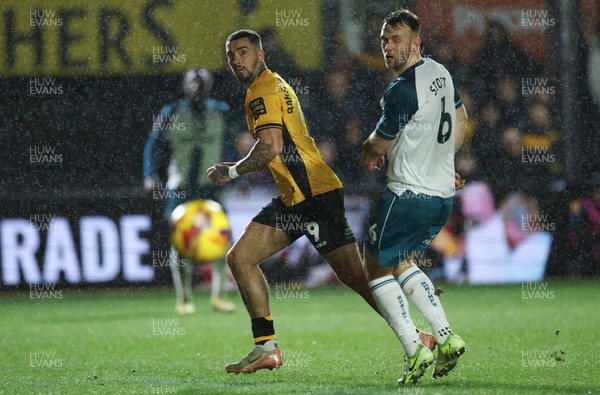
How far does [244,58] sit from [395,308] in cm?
180

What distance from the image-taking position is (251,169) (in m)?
7.58

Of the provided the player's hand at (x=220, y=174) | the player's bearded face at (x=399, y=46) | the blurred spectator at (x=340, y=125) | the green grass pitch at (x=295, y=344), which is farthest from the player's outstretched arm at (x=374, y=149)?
the blurred spectator at (x=340, y=125)

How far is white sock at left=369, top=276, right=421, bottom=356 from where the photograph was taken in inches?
282

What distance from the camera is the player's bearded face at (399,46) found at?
7195 mm

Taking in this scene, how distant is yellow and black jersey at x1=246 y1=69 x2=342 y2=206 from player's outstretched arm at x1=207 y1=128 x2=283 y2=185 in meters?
0.10

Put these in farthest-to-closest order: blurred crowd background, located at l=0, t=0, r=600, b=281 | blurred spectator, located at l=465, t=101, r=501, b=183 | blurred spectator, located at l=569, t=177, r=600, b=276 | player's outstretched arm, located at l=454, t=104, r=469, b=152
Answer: blurred spectator, located at l=465, t=101, r=501, b=183 → blurred crowd background, located at l=0, t=0, r=600, b=281 → blurred spectator, located at l=569, t=177, r=600, b=276 → player's outstretched arm, located at l=454, t=104, r=469, b=152

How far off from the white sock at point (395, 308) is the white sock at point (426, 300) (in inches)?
4.1

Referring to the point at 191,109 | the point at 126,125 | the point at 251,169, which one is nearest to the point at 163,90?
the point at 126,125

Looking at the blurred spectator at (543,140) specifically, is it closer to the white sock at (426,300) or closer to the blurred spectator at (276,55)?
the blurred spectator at (276,55)

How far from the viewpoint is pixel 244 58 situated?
25.8 feet

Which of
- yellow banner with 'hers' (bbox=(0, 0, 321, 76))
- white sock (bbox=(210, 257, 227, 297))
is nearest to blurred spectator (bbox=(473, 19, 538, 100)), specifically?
yellow banner with 'hers' (bbox=(0, 0, 321, 76))

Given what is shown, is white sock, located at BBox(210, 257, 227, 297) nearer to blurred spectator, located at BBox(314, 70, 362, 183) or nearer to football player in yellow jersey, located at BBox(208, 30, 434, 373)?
blurred spectator, located at BBox(314, 70, 362, 183)

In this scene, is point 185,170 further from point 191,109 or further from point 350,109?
point 350,109

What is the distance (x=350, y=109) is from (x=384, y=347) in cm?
617
